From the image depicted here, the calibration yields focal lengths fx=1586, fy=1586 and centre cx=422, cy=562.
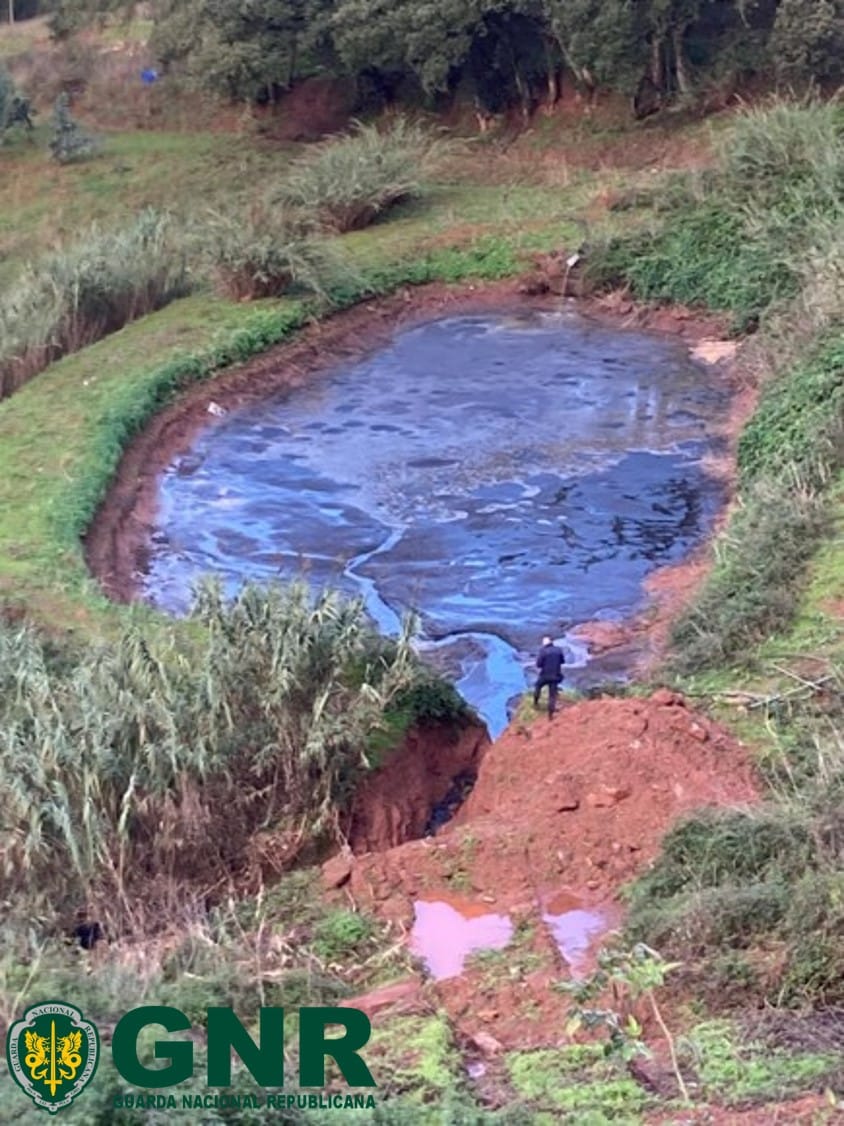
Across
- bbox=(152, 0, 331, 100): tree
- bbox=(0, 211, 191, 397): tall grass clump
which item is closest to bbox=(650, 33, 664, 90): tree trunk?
bbox=(152, 0, 331, 100): tree

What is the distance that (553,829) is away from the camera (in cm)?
873

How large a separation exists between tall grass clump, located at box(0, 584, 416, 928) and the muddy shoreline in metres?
2.83

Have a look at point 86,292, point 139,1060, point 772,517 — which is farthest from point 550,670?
point 86,292

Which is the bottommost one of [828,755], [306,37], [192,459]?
[192,459]

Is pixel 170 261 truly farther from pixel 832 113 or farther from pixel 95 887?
pixel 95 887

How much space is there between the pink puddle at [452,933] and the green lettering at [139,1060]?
2028 millimetres

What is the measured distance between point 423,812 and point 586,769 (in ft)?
4.37

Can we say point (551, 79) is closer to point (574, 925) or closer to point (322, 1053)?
point (574, 925)

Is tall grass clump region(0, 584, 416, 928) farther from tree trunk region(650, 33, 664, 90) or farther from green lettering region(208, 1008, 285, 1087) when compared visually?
tree trunk region(650, 33, 664, 90)

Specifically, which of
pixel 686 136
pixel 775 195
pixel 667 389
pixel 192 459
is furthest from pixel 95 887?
pixel 686 136

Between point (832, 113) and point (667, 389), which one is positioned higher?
point (832, 113)

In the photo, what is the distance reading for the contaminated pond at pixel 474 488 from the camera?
1289 centimetres

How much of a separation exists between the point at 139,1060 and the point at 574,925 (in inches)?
116

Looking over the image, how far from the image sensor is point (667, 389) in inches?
703
